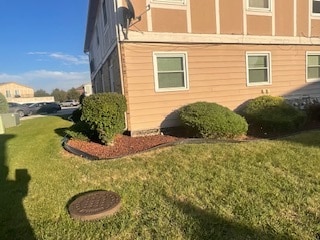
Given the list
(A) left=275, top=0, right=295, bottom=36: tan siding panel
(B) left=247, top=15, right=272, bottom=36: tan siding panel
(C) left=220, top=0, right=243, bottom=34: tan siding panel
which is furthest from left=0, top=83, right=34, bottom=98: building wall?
(A) left=275, top=0, right=295, bottom=36: tan siding panel

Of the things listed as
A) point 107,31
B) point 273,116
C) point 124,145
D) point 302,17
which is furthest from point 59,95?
point 273,116

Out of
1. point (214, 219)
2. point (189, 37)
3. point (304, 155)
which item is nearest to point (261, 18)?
point (189, 37)

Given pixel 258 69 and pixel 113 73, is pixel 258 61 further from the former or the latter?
pixel 113 73

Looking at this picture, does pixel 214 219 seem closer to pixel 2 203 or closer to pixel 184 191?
pixel 184 191

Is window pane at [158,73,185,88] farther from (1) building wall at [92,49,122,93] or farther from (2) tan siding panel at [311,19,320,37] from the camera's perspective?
→ (2) tan siding panel at [311,19,320,37]

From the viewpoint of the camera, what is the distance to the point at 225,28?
9.92m

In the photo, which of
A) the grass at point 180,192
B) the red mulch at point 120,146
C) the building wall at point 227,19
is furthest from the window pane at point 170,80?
the grass at point 180,192

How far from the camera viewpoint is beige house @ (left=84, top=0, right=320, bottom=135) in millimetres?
8891

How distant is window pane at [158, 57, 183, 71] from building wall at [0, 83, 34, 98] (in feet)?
282

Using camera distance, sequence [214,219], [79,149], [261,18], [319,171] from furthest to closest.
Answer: [261,18] < [79,149] < [319,171] < [214,219]

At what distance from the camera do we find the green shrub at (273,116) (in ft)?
28.5

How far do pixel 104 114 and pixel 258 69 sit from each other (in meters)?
6.48

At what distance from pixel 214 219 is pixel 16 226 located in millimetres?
2423

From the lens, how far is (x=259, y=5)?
10.4m
